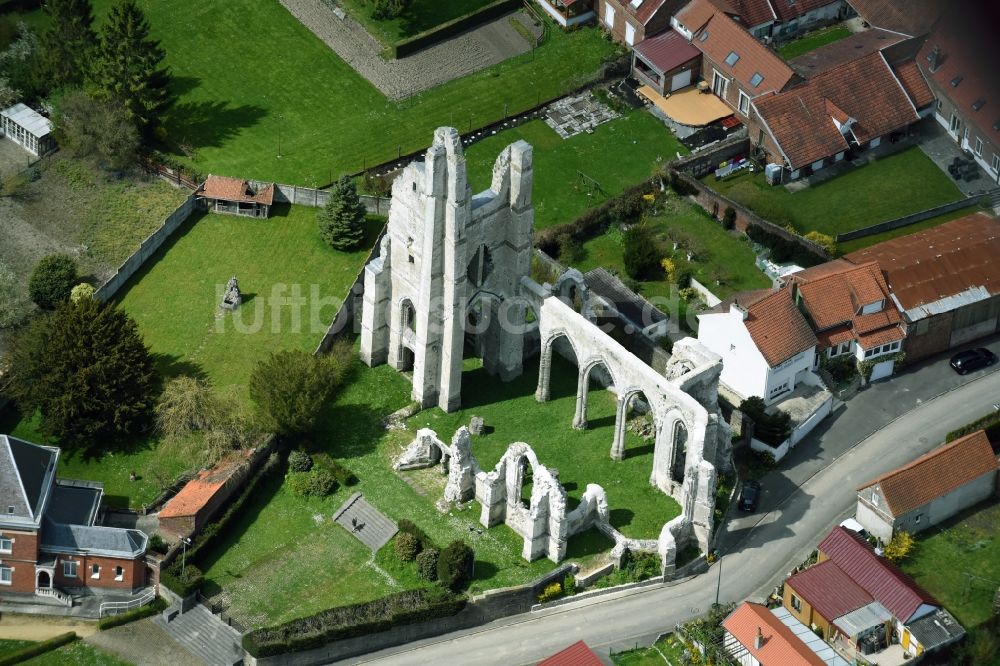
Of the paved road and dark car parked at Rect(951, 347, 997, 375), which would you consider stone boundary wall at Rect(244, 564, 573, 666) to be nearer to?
the paved road

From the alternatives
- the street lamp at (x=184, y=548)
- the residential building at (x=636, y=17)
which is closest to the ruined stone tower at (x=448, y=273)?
the street lamp at (x=184, y=548)

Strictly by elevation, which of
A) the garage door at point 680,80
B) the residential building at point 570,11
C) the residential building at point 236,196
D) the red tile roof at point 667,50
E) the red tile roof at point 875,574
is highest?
the residential building at point 570,11

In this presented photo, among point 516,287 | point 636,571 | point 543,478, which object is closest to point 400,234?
point 516,287

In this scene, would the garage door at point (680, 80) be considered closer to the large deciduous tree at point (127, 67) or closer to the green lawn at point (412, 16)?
the green lawn at point (412, 16)

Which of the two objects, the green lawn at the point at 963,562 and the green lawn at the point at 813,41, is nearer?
the green lawn at the point at 963,562

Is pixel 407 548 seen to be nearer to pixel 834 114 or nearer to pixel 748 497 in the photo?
pixel 748 497

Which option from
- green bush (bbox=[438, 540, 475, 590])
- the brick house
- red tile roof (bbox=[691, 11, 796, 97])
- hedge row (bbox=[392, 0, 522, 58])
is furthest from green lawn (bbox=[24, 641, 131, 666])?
red tile roof (bbox=[691, 11, 796, 97])

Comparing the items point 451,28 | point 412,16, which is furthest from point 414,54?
point 412,16
